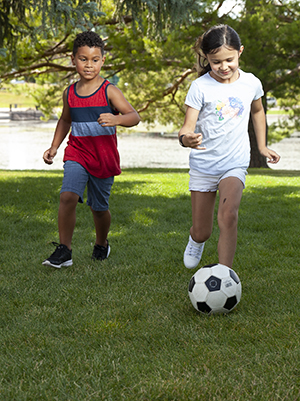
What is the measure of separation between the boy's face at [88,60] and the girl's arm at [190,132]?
43.0 inches

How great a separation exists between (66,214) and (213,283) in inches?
67.1

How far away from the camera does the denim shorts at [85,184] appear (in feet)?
14.3

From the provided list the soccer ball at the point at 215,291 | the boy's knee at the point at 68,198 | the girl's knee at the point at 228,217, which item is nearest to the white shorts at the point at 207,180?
the girl's knee at the point at 228,217

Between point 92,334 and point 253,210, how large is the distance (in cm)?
475

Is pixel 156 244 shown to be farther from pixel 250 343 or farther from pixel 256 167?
pixel 256 167

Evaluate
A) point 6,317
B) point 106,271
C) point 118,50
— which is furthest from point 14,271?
point 118,50

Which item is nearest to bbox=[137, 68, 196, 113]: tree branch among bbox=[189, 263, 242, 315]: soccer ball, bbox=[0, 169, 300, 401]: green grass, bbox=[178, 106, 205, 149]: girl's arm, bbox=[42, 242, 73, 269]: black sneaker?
bbox=[0, 169, 300, 401]: green grass

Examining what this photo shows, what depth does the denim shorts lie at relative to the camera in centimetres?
437

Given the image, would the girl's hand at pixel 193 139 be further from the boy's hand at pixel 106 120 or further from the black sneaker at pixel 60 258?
the black sneaker at pixel 60 258

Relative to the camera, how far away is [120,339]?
2.92 metres

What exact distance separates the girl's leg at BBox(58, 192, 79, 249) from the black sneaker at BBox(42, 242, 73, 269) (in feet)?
0.24

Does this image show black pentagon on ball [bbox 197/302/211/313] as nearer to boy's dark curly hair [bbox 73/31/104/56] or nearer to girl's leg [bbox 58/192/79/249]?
girl's leg [bbox 58/192/79/249]

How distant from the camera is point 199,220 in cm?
395

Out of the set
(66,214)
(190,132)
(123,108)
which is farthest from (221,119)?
(66,214)
